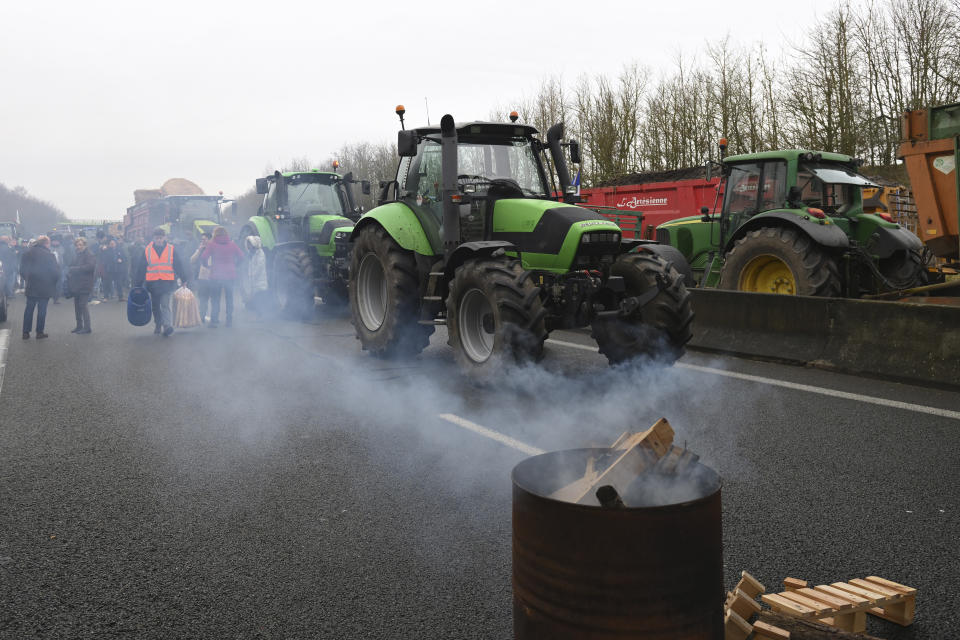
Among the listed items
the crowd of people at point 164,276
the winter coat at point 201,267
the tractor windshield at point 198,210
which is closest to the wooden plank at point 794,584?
the crowd of people at point 164,276

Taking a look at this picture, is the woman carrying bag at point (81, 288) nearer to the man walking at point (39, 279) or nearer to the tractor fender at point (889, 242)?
the man walking at point (39, 279)

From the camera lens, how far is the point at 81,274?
46.4 ft

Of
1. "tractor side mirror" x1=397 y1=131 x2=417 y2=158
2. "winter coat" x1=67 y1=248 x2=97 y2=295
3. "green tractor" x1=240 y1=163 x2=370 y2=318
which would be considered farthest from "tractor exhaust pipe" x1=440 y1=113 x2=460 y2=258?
"winter coat" x1=67 y1=248 x2=97 y2=295

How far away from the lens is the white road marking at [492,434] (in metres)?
5.54

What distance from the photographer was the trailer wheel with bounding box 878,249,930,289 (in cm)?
1055

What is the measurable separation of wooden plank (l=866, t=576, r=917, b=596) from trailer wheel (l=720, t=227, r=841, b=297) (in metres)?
6.91

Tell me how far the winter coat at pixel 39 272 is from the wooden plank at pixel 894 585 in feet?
43.9

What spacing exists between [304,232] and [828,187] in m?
9.29

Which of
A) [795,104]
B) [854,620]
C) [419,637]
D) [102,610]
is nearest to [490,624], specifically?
[419,637]

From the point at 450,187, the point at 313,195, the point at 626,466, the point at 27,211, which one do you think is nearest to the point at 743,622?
the point at 626,466

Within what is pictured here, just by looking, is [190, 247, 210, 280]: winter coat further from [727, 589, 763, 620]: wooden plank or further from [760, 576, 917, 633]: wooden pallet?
[727, 589, 763, 620]: wooden plank

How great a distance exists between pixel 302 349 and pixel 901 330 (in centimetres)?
695

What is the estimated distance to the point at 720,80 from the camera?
88.7 feet

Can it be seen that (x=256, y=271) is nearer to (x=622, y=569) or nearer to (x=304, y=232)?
(x=304, y=232)
